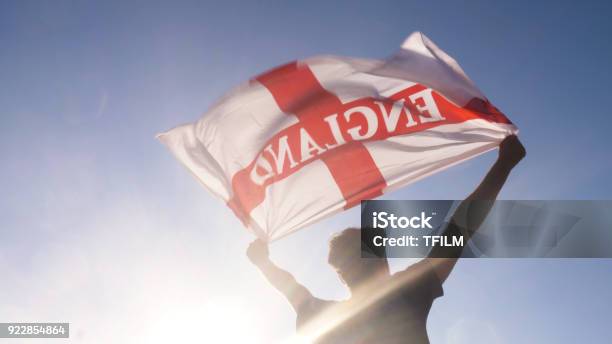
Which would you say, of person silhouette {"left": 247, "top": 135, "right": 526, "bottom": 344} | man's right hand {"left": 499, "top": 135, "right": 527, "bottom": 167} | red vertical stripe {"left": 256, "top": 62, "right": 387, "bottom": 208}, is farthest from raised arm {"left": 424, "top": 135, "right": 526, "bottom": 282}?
red vertical stripe {"left": 256, "top": 62, "right": 387, "bottom": 208}

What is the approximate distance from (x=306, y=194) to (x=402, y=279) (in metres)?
1.98

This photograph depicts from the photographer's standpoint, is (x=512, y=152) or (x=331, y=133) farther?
(x=331, y=133)

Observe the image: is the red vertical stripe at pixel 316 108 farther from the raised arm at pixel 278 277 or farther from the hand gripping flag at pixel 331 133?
the raised arm at pixel 278 277

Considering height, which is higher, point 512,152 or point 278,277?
point 512,152

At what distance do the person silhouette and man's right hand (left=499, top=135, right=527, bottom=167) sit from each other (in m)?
0.02

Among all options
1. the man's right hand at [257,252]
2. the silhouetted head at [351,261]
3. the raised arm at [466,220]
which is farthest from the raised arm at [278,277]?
the raised arm at [466,220]

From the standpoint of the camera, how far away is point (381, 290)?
3057mm

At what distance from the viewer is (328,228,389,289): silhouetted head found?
128 inches

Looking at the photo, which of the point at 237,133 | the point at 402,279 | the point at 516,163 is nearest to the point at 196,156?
the point at 237,133

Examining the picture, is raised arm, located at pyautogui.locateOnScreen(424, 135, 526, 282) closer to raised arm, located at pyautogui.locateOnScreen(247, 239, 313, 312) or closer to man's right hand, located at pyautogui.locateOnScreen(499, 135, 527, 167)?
man's right hand, located at pyautogui.locateOnScreen(499, 135, 527, 167)

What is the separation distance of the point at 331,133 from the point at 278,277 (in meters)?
2.04

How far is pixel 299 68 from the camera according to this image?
5.04 metres

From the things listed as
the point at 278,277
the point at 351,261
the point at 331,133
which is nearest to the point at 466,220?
the point at 351,261

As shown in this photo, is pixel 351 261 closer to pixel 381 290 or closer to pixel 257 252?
pixel 381 290
